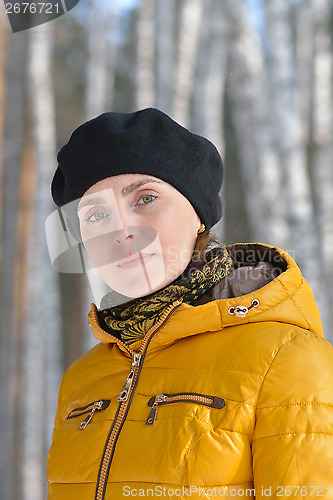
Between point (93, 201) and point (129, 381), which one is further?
point (93, 201)

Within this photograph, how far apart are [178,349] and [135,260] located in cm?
22

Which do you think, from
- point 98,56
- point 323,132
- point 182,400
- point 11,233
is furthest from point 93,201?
point 11,233

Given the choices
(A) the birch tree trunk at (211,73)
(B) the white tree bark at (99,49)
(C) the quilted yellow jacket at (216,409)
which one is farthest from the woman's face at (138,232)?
(B) the white tree bark at (99,49)

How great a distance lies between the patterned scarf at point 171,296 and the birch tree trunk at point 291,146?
1621mm

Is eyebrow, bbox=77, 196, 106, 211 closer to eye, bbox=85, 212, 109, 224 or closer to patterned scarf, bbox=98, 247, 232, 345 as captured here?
eye, bbox=85, 212, 109, 224

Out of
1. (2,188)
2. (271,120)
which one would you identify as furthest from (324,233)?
(2,188)

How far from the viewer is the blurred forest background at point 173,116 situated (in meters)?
2.88

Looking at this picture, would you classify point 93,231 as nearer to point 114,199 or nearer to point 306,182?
point 114,199

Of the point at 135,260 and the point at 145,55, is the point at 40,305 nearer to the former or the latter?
the point at 145,55

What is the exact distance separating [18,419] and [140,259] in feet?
10.9

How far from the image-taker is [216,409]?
90 centimetres

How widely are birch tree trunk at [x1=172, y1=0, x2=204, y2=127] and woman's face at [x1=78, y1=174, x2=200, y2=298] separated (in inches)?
81.0

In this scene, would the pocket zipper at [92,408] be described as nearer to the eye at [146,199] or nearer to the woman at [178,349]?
the woman at [178,349]

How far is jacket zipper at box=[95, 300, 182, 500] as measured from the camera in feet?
3.14
